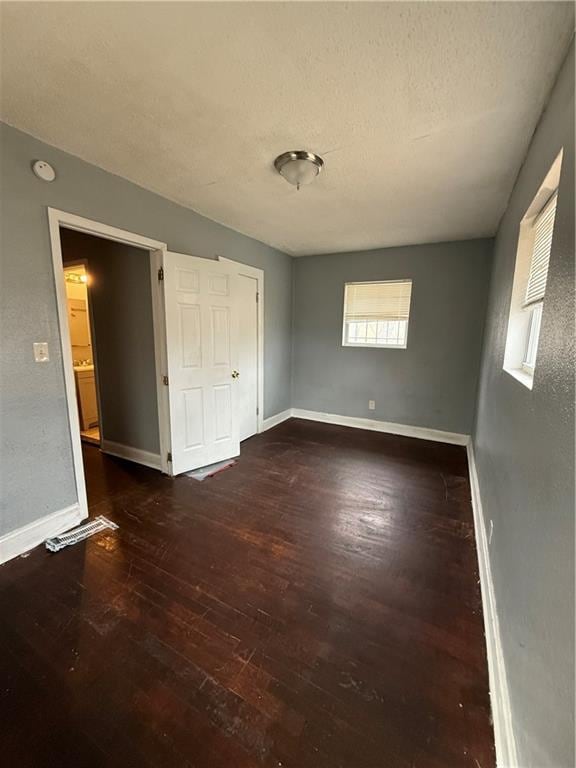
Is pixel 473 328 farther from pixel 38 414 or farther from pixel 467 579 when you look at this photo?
pixel 38 414

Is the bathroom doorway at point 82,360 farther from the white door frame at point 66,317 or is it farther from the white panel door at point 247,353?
the white panel door at point 247,353

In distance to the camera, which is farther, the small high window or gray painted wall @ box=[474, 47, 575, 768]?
the small high window

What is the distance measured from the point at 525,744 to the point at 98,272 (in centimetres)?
→ 414

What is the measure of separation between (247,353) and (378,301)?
1941mm

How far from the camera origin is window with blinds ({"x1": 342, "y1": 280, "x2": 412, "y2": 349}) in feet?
13.6

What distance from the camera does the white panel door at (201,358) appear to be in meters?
2.80

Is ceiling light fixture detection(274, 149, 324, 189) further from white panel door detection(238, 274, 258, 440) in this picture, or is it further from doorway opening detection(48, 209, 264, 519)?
white panel door detection(238, 274, 258, 440)

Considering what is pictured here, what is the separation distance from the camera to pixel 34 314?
194 cm

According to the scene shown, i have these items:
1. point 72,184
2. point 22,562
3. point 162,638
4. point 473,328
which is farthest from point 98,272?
point 473,328

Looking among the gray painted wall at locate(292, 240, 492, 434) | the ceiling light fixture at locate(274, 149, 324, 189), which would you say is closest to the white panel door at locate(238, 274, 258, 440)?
the gray painted wall at locate(292, 240, 492, 434)

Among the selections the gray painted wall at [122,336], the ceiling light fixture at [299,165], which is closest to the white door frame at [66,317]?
the gray painted wall at [122,336]

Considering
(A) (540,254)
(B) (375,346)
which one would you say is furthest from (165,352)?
(B) (375,346)

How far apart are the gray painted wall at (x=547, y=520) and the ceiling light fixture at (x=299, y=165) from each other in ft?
3.89

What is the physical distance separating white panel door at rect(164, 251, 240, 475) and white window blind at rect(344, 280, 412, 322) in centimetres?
188
